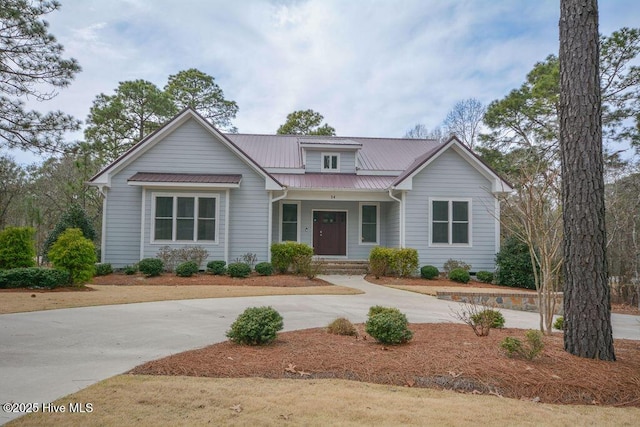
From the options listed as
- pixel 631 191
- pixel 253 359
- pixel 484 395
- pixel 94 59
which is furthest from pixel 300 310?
pixel 631 191

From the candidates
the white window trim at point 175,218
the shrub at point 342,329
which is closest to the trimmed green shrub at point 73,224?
the white window trim at point 175,218

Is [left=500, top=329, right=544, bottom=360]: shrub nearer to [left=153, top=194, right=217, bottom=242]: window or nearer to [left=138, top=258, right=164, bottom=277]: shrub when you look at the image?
[left=138, top=258, right=164, bottom=277]: shrub

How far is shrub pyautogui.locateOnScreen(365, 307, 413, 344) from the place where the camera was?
206 inches

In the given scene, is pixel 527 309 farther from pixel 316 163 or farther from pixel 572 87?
pixel 316 163

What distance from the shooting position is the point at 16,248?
11.7 meters

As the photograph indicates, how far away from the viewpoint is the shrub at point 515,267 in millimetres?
14570

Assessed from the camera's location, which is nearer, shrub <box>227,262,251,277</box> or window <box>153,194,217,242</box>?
shrub <box>227,262,251,277</box>

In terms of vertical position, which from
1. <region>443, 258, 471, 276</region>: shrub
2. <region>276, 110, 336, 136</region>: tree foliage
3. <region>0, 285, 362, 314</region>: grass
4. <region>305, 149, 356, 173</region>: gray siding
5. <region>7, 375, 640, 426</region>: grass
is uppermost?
<region>276, 110, 336, 136</region>: tree foliage

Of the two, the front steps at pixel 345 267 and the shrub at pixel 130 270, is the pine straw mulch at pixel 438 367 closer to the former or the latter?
the shrub at pixel 130 270

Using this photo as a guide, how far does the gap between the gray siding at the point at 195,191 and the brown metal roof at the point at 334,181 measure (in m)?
1.87

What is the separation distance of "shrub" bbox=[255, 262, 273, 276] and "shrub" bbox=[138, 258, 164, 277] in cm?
332

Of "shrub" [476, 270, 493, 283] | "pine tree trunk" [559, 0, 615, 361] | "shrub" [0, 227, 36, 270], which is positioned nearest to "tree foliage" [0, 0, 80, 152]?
"shrub" [0, 227, 36, 270]

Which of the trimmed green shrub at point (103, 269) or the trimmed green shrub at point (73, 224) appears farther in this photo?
the trimmed green shrub at point (73, 224)

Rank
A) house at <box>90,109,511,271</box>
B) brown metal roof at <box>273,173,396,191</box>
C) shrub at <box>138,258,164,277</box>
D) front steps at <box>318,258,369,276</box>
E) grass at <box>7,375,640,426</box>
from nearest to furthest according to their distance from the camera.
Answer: grass at <box>7,375,640,426</box>
shrub at <box>138,258,164,277</box>
house at <box>90,109,511,271</box>
front steps at <box>318,258,369,276</box>
brown metal roof at <box>273,173,396,191</box>
